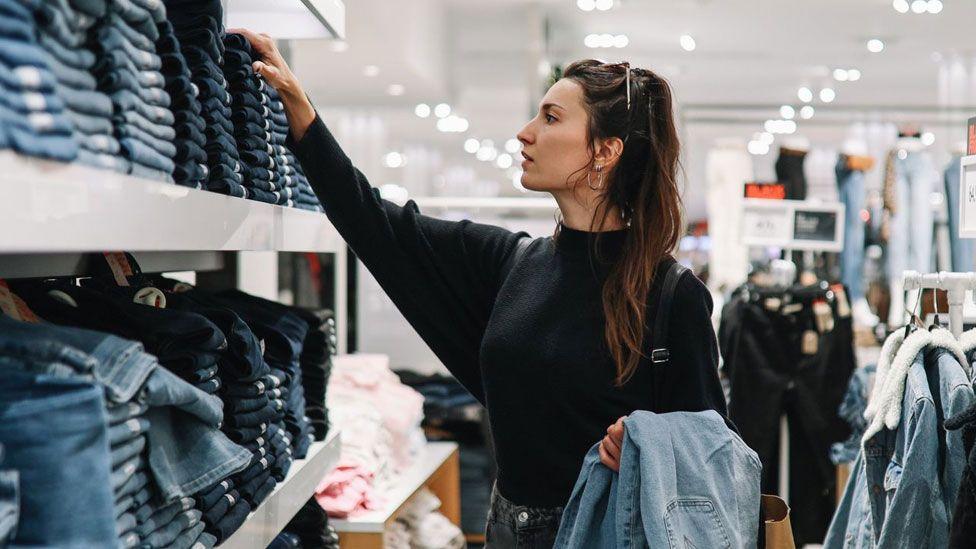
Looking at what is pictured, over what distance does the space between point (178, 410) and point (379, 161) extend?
Answer: 11637mm

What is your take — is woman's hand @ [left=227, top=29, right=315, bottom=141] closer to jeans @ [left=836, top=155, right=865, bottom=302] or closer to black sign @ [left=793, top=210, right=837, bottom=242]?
black sign @ [left=793, top=210, right=837, bottom=242]

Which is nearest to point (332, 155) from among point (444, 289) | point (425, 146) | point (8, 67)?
point (444, 289)

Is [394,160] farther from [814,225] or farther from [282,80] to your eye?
[282,80]

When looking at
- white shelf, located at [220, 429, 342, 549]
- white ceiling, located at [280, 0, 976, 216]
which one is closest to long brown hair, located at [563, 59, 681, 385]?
white shelf, located at [220, 429, 342, 549]

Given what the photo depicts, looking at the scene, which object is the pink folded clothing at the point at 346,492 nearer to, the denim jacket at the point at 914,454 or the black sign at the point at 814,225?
the denim jacket at the point at 914,454

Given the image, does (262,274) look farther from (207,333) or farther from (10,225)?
(10,225)

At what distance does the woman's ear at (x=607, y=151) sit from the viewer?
1.95 m

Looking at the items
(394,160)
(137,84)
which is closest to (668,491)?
(137,84)

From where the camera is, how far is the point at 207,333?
140 cm

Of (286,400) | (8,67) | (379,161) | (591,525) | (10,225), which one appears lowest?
(591,525)

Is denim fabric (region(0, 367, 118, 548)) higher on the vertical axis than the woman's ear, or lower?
Answer: lower

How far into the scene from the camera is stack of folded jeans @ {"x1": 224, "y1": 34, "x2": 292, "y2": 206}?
63.1 inches

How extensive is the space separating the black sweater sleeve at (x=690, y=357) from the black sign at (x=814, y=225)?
3126mm

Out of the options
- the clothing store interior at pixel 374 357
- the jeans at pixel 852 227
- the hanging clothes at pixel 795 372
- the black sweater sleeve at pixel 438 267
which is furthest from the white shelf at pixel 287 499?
the jeans at pixel 852 227
